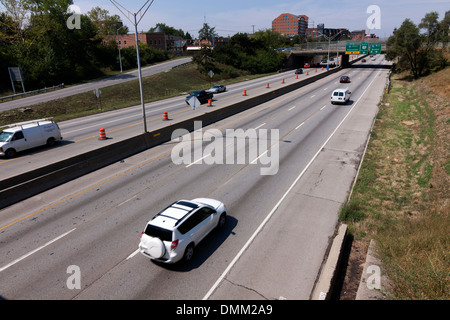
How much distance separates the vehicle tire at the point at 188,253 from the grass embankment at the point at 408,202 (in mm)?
5949

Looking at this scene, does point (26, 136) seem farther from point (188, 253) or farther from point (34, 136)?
point (188, 253)

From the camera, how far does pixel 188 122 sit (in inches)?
1015

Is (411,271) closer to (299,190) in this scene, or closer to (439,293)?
(439,293)

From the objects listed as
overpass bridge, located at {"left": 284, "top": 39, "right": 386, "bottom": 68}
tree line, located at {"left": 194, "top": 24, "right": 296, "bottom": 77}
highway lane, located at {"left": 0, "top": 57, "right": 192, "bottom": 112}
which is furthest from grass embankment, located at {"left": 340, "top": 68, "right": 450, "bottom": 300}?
overpass bridge, located at {"left": 284, "top": 39, "right": 386, "bottom": 68}

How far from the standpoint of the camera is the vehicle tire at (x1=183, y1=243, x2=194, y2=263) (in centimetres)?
953

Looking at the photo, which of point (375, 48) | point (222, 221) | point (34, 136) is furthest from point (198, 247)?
point (375, 48)

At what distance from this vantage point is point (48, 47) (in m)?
53.4

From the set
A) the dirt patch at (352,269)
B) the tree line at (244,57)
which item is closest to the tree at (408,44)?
the tree line at (244,57)

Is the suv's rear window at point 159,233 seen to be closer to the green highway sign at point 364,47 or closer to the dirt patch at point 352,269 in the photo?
the dirt patch at point 352,269

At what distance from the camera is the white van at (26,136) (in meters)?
19.7

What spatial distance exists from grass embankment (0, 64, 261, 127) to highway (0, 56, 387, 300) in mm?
21935

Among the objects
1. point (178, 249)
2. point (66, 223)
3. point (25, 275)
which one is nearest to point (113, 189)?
point (66, 223)

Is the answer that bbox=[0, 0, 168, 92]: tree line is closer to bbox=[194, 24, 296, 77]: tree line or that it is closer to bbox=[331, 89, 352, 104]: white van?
bbox=[194, 24, 296, 77]: tree line

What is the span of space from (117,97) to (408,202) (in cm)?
4200
